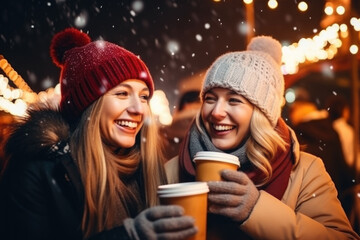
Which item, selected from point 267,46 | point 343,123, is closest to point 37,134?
point 267,46

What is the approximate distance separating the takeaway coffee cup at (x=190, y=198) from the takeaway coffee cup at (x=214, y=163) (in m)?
0.14

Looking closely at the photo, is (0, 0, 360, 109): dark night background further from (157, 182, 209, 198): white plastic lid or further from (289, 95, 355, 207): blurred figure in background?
(157, 182, 209, 198): white plastic lid

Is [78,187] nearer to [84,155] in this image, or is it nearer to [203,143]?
[84,155]

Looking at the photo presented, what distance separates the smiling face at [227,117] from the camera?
216cm

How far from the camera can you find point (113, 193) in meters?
2.07

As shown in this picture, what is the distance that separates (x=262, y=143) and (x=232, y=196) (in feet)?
1.78

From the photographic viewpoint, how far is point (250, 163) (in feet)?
7.23

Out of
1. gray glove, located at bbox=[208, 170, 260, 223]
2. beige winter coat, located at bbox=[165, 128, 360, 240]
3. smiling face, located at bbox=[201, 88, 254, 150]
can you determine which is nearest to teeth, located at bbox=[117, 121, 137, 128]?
smiling face, located at bbox=[201, 88, 254, 150]

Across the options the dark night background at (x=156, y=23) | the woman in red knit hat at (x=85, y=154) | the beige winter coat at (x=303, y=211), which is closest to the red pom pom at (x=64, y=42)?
the woman in red knit hat at (x=85, y=154)

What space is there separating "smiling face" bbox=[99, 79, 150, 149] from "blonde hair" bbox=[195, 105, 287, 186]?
2.28 feet

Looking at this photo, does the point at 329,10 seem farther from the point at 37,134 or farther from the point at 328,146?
the point at 37,134

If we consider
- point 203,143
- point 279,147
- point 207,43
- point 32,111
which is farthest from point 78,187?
point 207,43

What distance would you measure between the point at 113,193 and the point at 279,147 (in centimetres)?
105

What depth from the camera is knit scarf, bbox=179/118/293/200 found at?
6.89 feet
